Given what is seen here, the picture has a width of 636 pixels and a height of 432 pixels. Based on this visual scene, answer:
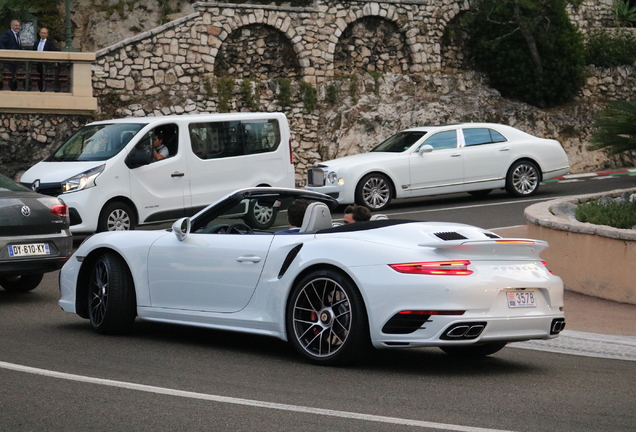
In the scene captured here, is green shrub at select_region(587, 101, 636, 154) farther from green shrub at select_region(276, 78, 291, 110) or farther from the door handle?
green shrub at select_region(276, 78, 291, 110)

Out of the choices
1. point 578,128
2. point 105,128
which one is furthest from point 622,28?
point 105,128

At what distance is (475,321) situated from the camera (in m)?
7.02

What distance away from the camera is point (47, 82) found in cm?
2452

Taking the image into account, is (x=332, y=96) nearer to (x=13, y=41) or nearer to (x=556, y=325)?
(x=13, y=41)

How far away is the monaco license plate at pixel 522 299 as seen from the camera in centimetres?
725

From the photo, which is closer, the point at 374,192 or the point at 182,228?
the point at 182,228

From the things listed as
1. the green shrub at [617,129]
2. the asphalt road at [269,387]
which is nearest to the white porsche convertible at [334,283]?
the asphalt road at [269,387]

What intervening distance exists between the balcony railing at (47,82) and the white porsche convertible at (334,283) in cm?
1615

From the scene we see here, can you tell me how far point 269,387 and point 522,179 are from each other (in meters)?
16.0

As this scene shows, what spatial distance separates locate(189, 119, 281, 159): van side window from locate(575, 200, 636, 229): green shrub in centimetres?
698

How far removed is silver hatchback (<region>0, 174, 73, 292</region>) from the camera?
10797mm

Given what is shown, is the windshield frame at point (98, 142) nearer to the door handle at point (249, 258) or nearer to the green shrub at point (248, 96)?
the door handle at point (249, 258)

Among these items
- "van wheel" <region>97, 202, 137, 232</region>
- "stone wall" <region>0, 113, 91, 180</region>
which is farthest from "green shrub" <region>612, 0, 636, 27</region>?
"van wheel" <region>97, 202, 137, 232</region>

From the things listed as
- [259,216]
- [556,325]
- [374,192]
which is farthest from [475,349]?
[374,192]
